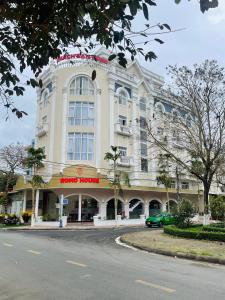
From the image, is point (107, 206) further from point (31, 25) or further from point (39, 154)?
point (31, 25)

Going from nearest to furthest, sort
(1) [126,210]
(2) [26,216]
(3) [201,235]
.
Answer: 1. (3) [201,235]
2. (2) [26,216]
3. (1) [126,210]

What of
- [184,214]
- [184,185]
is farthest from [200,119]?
[184,185]

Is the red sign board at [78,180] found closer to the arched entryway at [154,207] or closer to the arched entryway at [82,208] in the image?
the arched entryway at [82,208]

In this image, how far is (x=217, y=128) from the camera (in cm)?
2208

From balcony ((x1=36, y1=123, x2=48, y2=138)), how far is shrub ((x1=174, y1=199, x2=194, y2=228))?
74.0 ft

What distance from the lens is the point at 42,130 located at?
133 feet

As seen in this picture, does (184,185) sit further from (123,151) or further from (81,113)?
(81,113)

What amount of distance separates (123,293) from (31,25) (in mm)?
5085

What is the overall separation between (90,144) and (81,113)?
3903mm

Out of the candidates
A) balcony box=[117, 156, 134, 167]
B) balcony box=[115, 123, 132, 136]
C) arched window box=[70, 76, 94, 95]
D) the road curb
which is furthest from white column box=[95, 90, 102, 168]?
→ the road curb

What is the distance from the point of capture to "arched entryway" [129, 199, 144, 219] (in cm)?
4144

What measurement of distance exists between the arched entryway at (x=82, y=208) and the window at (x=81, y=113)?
8618 mm

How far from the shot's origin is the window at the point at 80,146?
38.4m

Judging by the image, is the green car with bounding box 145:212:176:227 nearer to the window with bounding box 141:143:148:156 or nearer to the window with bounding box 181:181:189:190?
the window with bounding box 141:143:148:156
